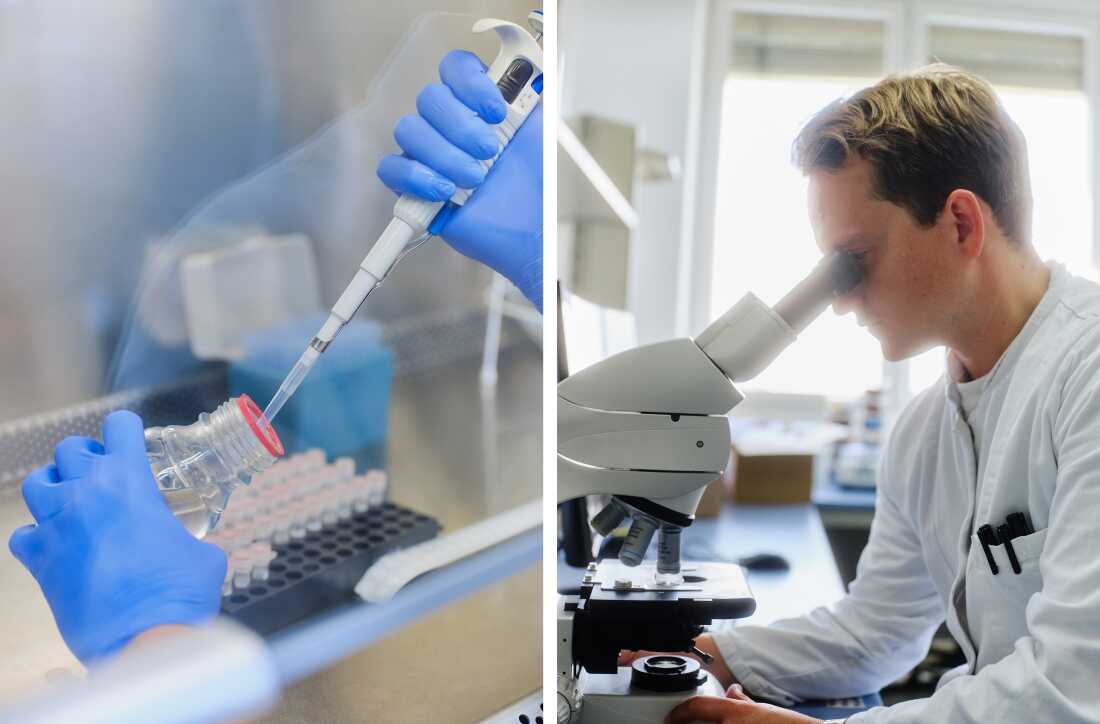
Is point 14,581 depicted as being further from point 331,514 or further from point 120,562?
point 331,514

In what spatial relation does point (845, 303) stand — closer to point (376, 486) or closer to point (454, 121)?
point (454, 121)

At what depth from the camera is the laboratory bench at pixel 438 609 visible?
26.5 inches

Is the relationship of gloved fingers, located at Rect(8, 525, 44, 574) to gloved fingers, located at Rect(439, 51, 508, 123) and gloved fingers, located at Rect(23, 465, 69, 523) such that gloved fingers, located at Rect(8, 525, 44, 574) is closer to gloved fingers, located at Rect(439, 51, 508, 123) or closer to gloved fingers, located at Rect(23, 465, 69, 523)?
gloved fingers, located at Rect(23, 465, 69, 523)

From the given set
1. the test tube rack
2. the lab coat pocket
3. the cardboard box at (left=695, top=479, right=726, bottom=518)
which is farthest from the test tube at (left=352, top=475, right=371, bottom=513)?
the cardboard box at (left=695, top=479, right=726, bottom=518)

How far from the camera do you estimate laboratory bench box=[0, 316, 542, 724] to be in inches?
26.5

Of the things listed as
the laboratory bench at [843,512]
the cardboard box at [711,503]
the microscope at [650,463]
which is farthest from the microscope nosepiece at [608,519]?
the laboratory bench at [843,512]

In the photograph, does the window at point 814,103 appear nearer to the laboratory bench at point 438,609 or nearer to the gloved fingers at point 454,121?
the laboratory bench at point 438,609

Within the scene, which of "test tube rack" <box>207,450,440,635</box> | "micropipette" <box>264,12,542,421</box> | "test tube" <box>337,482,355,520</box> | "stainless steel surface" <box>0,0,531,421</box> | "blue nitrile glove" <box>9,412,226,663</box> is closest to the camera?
"blue nitrile glove" <box>9,412,226,663</box>

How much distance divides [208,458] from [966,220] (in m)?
0.88

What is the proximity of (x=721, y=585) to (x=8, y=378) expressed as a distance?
0.74 metres

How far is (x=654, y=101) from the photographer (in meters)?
3.29

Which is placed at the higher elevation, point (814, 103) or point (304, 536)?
point (814, 103)

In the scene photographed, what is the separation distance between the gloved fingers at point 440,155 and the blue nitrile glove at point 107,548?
0.95ft

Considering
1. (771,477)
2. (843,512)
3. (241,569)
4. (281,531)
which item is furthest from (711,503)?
(241,569)
